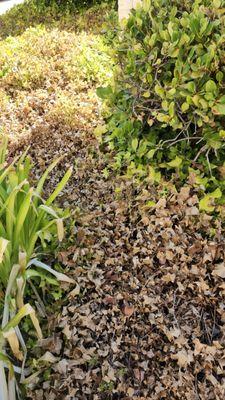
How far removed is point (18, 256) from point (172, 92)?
3.76 feet

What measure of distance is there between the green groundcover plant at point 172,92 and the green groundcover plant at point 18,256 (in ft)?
2.17

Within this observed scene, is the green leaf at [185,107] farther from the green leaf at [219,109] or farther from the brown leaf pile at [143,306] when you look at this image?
the brown leaf pile at [143,306]

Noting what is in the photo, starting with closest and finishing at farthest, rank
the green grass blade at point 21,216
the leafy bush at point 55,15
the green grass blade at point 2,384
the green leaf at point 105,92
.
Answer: the green grass blade at point 2,384, the green grass blade at point 21,216, the green leaf at point 105,92, the leafy bush at point 55,15

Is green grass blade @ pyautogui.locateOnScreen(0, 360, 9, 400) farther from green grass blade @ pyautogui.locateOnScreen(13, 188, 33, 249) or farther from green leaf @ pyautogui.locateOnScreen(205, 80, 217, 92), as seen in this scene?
green leaf @ pyautogui.locateOnScreen(205, 80, 217, 92)

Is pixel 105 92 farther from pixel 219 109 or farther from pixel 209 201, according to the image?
pixel 209 201

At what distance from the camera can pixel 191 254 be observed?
7.81 ft

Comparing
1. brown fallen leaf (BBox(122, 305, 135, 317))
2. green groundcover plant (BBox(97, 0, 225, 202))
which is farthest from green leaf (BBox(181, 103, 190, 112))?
brown fallen leaf (BBox(122, 305, 135, 317))

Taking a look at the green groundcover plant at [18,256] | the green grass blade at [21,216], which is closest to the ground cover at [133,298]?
the green groundcover plant at [18,256]

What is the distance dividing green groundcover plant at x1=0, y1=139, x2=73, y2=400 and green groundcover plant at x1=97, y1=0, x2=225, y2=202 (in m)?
0.66

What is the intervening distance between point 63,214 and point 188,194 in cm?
68

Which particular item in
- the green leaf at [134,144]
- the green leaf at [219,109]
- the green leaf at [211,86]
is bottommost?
the green leaf at [134,144]

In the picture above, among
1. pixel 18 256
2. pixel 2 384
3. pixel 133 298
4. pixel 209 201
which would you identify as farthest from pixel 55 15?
pixel 2 384

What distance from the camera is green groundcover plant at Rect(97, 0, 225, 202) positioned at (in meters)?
2.44

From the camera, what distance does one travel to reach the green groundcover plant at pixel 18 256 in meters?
2.08
